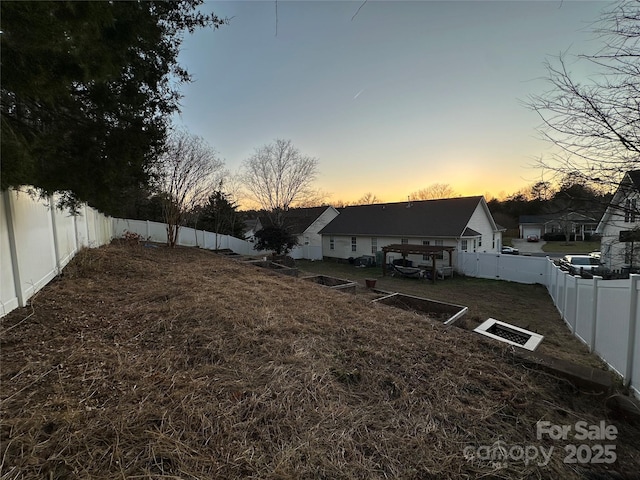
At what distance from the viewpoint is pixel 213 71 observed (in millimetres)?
7168

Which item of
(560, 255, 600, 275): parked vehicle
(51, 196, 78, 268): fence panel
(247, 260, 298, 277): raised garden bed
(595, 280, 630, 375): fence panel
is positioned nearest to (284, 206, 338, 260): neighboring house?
(247, 260, 298, 277): raised garden bed

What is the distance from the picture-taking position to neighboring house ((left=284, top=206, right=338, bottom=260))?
81.4 feet

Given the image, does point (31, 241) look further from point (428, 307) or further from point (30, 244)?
point (428, 307)

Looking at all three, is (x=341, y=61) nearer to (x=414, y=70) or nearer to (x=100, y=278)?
(x=414, y=70)

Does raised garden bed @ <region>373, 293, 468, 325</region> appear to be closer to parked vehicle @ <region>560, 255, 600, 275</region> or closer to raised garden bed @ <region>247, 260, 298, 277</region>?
raised garden bed @ <region>247, 260, 298, 277</region>

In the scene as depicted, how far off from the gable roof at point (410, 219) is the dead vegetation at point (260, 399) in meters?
14.7

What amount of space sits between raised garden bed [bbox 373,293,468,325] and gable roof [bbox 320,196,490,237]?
10989 millimetres

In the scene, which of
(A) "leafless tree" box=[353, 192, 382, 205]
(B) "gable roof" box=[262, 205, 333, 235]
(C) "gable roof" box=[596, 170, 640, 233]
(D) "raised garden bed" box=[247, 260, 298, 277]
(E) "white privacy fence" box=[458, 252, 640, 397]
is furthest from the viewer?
(A) "leafless tree" box=[353, 192, 382, 205]

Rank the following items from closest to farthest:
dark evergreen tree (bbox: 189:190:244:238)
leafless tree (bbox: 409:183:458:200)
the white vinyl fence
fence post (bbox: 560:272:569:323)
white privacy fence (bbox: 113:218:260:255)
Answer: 1. the white vinyl fence
2. fence post (bbox: 560:272:569:323)
3. white privacy fence (bbox: 113:218:260:255)
4. dark evergreen tree (bbox: 189:190:244:238)
5. leafless tree (bbox: 409:183:458:200)

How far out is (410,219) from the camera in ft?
64.2

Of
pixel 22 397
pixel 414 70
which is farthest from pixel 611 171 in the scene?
pixel 22 397

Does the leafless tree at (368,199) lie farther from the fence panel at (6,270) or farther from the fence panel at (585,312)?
the fence panel at (6,270)

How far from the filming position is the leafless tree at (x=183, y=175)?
49.8 ft

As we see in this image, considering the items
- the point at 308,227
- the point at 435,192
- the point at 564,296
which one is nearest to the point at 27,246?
the point at 564,296
